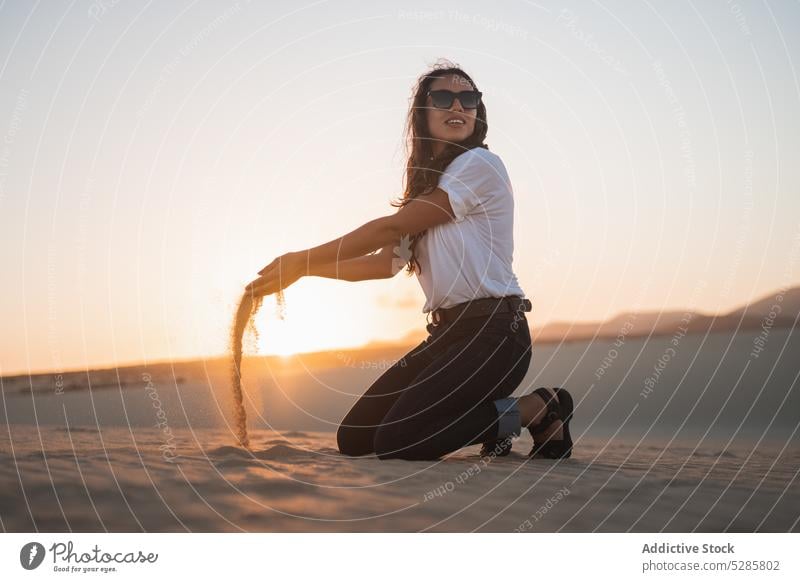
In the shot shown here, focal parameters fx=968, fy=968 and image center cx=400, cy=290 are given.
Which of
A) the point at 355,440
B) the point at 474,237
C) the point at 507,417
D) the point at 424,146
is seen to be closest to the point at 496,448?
the point at 507,417

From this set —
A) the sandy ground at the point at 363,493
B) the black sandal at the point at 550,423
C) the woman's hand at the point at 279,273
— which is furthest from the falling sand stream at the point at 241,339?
the black sandal at the point at 550,423

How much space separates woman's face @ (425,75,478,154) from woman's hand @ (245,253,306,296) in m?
1.08

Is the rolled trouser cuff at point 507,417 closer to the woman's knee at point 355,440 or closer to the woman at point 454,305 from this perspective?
the woman at point 454,305

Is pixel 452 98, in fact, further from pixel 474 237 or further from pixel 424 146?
pixel 474 237

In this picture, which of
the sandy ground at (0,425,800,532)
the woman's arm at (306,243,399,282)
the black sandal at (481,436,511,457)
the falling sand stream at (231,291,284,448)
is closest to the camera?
the sandy ground at (0,425,800,532)

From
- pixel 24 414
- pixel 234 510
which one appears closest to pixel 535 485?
pixel 234 510

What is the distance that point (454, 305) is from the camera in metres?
5.07

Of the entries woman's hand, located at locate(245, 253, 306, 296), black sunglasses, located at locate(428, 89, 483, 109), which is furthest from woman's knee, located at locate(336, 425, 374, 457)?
black sunglasses, located at locate(428, 89, 483, 109)

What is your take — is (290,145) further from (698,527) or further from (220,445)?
(698,527)

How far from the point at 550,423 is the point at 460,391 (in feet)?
2.05

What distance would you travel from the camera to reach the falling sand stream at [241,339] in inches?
206

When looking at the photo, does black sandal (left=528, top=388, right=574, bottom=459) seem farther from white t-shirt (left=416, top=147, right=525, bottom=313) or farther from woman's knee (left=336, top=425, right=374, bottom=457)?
woman's knee (left=336, top=425, right=374, bottom=457)

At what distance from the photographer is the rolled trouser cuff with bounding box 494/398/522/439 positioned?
491cm
